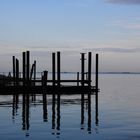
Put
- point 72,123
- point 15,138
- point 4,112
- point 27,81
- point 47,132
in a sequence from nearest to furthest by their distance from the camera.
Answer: point 15,138 → point 47,132 → point 72,123 → point 4,112 → point 27,81

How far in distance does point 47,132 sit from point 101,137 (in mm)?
2856

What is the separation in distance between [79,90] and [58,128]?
2433cm

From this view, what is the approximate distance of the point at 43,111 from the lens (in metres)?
33.2

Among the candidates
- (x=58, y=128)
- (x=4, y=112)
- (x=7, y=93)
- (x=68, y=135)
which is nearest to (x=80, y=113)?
(x=4, y=112)

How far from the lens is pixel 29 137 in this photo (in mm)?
21219

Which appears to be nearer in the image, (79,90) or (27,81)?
(27,81)

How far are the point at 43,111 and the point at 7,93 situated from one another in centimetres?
1345

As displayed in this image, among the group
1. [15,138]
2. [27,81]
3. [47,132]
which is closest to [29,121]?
[47,132]

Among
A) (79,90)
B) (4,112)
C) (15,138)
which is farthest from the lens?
(79,90)

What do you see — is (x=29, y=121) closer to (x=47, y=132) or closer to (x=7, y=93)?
(x=47, y=132)

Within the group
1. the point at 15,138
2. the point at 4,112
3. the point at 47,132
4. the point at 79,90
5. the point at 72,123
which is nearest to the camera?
the point at 15,138

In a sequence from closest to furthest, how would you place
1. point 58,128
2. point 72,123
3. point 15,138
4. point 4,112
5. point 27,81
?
point 15,138 → point 58,128 → point 72,123 → point 4,112 → point 27,81

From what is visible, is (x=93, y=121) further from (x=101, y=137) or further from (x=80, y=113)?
(x=101, y=137)

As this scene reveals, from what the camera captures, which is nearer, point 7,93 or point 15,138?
point 15,138
